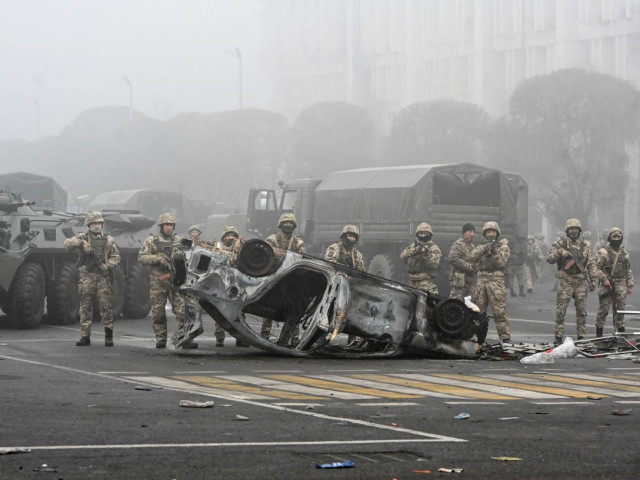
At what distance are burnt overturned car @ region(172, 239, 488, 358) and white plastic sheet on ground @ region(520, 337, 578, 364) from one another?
2.40ft

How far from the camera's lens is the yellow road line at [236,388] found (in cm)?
1126

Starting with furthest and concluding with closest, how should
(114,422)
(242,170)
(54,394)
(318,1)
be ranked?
(318,1), (242,170), (54,394), (114,422)

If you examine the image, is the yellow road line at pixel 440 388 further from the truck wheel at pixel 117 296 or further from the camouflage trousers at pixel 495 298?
the truck wheel at pixel 117 296

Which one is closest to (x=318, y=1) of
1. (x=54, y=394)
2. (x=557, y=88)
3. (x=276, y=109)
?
(x=276, y=109)

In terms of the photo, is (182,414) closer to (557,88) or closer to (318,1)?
(557,88)

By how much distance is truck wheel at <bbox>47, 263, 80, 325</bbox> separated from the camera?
22.1 m

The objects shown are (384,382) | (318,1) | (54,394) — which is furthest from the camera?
(318,1)

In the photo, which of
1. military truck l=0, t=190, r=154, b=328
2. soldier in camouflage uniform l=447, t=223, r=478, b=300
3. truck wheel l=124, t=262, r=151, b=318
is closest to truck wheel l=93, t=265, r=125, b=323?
military truck l=0, t=190, r=154, b=328

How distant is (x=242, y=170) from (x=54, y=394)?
2981 inches

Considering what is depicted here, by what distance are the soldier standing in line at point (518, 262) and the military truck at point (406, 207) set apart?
0.84 feet

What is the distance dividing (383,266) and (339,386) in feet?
61.6

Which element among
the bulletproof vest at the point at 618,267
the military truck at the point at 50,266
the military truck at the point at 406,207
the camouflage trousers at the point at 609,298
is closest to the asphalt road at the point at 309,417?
the camouflage trousers at the point at 609,298

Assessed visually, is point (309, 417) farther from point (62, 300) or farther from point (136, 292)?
point (136, 292)

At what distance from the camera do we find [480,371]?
13922 millimetres
